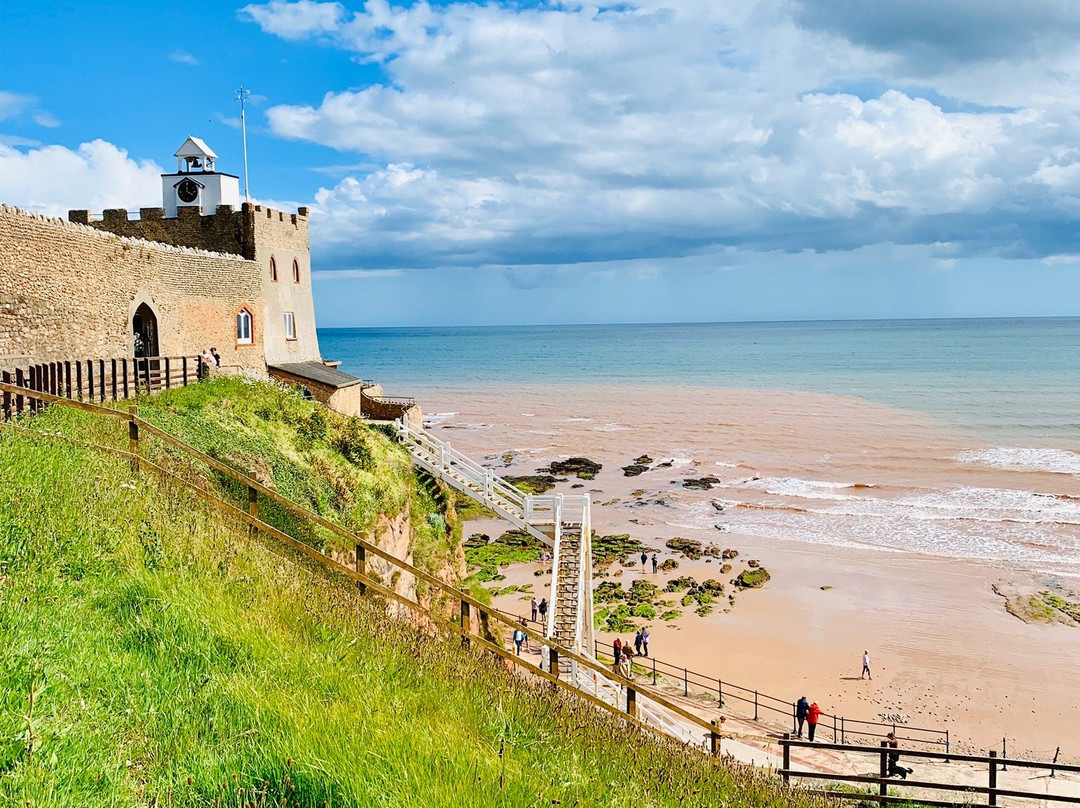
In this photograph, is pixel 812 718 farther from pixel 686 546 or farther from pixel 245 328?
pixel 245 328

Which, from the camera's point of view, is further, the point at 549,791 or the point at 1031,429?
the point at 1031,429

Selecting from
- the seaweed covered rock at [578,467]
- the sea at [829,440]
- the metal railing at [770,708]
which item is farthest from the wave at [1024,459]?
the metal railing at [770,708]

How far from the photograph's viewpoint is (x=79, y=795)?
4055mm

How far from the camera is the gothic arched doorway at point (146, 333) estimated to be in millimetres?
22516

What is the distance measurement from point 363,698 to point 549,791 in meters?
1.43

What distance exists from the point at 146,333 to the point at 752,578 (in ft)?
73.8

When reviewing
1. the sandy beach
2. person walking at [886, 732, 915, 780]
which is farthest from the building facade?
person walking at [886, 732, 915, 780]

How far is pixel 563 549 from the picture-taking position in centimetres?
2048

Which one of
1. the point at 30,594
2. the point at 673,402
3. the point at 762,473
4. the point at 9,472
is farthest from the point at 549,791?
the point at 673,402

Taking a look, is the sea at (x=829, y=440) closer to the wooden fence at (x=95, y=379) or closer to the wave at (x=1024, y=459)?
the wave at (x=1024, y=459)

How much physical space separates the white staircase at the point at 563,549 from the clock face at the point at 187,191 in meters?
12.2

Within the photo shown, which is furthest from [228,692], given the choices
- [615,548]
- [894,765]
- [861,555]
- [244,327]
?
[861,555]

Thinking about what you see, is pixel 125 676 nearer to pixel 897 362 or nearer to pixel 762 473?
pixel 762 473

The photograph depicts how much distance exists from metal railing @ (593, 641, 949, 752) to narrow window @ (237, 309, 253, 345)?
15.2 m
